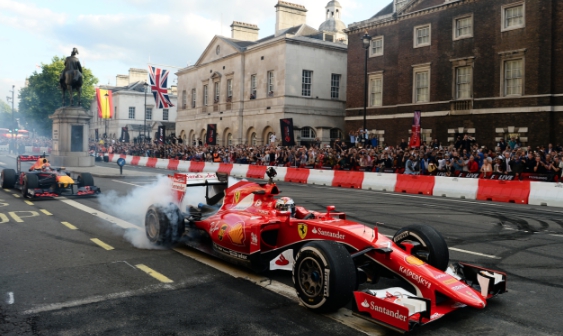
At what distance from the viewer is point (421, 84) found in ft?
112

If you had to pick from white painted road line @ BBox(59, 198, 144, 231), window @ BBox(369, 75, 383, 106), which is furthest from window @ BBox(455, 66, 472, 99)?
white painted road line @ BBox(59, 198, 144, 231)

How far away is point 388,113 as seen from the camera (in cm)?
3612

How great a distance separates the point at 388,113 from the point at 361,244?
104ft

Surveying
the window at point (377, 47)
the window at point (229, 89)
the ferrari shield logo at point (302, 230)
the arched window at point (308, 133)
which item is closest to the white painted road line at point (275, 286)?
the ferrari shield logo at point (302, 230)

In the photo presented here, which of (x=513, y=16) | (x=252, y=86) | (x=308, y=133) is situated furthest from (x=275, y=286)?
(x=252, y=86)

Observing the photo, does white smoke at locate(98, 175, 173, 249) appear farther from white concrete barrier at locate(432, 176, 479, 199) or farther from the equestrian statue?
the equestrian statue

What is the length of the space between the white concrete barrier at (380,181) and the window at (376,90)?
1652cm

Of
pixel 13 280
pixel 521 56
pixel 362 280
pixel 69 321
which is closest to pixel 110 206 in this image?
pixel 13 280

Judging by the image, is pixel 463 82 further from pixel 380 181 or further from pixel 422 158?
pixel 380 181

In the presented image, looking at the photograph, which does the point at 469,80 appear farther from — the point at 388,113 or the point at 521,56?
the point at 388,113

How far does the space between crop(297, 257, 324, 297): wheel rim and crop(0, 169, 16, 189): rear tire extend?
15.8 m

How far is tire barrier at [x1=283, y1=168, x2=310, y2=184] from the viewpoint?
82.7ft

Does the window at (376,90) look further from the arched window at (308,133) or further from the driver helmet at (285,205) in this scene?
the driver helmet at (285,205)

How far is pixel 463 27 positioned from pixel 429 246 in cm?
2885
